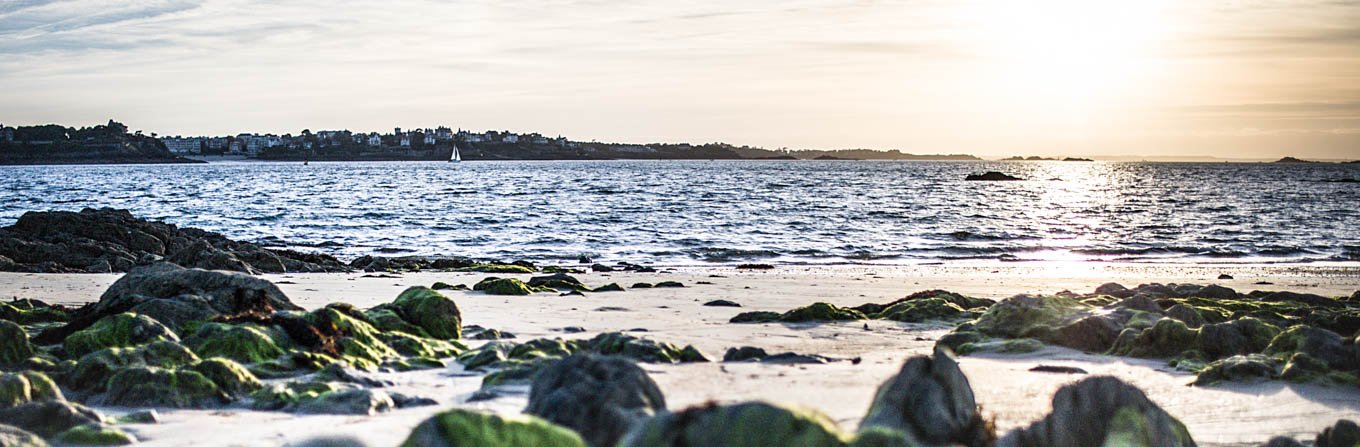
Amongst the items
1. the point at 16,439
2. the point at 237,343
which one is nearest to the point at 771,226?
the point at 237,343

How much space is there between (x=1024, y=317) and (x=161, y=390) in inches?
248

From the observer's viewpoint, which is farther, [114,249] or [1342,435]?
[114,249]

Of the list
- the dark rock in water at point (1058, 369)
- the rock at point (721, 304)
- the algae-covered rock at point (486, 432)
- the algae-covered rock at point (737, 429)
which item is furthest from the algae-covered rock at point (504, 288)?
the algae-covered rock at point (737, 429)

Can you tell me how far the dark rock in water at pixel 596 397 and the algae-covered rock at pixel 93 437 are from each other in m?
1.97

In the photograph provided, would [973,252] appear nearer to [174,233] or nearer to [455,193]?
[174,233]

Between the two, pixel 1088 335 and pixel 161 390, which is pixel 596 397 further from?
pixel 1088 335

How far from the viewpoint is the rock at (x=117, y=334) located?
22.7 feet

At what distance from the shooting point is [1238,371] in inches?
262

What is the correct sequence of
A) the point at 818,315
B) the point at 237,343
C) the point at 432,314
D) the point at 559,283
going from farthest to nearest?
the point at 559,283, the point at 818,315, the point at 432,314, the point at 237,343

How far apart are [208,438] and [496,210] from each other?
38237 mm

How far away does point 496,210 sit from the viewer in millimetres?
42688

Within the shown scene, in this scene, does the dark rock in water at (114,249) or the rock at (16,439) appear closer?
the rock at (16,439)

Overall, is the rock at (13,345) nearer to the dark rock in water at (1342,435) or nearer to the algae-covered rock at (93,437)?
the algae-covered rock at (93,437)

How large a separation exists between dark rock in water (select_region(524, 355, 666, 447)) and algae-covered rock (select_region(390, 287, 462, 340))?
4247 millimetres
